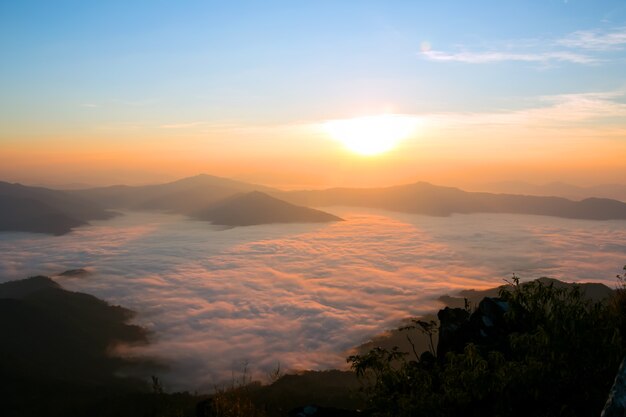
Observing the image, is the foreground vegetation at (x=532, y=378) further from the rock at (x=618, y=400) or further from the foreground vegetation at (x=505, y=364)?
the rock at (x=618, y=400)

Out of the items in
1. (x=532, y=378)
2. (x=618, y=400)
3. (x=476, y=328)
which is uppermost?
(x=618, y=400)

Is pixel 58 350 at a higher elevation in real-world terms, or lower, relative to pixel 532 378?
lower

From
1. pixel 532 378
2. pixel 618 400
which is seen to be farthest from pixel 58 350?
pixel 618 400

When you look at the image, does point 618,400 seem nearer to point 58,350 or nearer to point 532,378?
point 532,378

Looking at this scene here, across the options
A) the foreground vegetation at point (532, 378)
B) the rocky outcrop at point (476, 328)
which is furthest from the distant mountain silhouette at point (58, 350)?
the foreground vegetation at point (532, 378)

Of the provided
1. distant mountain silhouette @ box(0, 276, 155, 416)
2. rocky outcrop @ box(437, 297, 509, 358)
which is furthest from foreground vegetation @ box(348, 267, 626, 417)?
distant mountain silhouette @ box(0, 276, 155, 416)

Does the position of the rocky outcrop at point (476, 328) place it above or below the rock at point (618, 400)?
below

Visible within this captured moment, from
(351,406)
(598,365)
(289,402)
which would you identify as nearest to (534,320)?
(598,365)

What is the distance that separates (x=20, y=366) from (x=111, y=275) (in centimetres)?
10016

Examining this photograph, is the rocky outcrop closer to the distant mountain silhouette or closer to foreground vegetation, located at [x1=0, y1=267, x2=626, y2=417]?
foreground vegetation, located at [x1=0, y1=267, x2=626, y2=417]

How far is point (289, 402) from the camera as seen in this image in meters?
39.7

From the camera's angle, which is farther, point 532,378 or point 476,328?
point 476,328

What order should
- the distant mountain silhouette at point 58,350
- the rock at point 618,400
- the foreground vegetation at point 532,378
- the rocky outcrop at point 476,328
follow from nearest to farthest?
the rock at point 618,400
the foreground vegetation at point 532,378
the rocky outcrop at point 476,328
the distant mountain silhouette at point 58,350

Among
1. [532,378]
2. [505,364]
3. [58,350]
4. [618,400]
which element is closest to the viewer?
[618,400]
